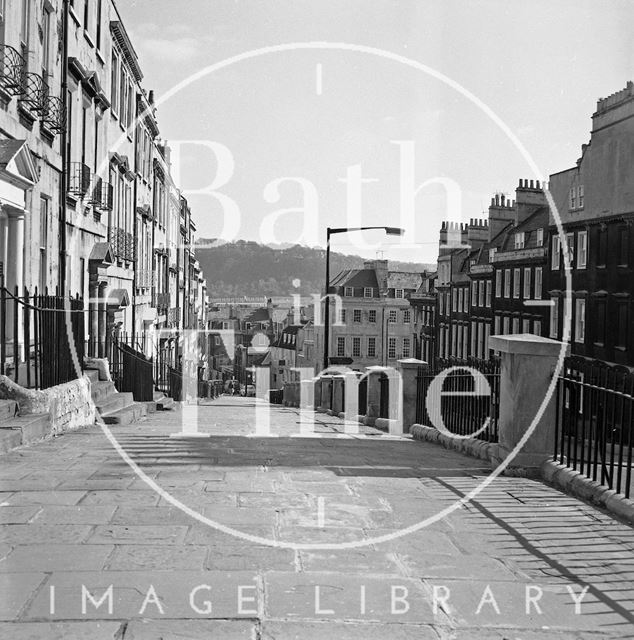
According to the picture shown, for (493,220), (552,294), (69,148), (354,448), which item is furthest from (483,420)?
(493,220)

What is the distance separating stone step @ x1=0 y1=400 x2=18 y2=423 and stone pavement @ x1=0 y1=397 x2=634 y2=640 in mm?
1213

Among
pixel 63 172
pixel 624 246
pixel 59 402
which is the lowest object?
pixel 59 402

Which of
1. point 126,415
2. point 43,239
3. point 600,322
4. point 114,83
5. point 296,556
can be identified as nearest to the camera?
point 296,556

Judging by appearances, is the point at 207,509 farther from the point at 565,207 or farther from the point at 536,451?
the point at 565,207

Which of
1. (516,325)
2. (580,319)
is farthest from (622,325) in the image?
(516,325)

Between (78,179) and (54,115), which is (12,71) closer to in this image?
(54,115)

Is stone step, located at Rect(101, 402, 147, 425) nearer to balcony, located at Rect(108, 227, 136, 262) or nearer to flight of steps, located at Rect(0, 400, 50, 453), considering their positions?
flight of steps, located at Rect(0, 400, 50, 453)

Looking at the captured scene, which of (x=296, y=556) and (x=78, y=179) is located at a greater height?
(x=78, y=179)

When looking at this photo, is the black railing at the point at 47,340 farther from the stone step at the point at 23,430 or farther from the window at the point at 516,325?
the window at the point at 516,325

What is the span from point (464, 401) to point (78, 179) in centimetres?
1147

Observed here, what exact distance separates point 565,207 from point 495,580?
37685 mm

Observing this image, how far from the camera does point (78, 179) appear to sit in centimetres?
1925

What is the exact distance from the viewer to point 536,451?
852 centimetres

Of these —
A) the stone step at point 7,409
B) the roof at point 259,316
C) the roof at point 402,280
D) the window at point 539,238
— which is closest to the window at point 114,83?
the stone step at point 7,409
